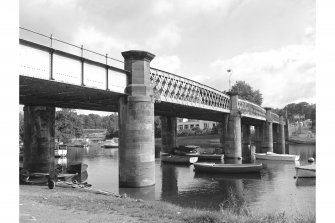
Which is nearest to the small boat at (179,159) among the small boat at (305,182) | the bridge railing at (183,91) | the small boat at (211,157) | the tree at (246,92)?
the small boat at (211,157)

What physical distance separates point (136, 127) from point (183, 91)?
612 inches

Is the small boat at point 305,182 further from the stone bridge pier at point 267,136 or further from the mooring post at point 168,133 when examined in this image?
the stone bridge pier at point 267,136

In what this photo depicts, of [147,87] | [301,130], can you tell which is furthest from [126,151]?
[301,130]

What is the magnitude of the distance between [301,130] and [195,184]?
128974mm

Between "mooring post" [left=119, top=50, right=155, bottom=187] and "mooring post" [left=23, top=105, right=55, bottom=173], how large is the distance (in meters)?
14.2

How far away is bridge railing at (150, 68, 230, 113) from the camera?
34.3 metres

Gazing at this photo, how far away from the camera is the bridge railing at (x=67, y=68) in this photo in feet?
66.8

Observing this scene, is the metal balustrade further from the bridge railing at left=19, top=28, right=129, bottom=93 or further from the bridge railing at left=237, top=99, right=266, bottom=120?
the bridge railing at left=237, top=99, right=266, bottom=120

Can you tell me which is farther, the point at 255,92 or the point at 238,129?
the point at 255,92

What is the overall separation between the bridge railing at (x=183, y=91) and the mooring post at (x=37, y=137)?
14387 mm

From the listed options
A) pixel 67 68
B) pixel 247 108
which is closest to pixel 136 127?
pixel 67 68

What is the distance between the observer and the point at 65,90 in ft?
90.2
